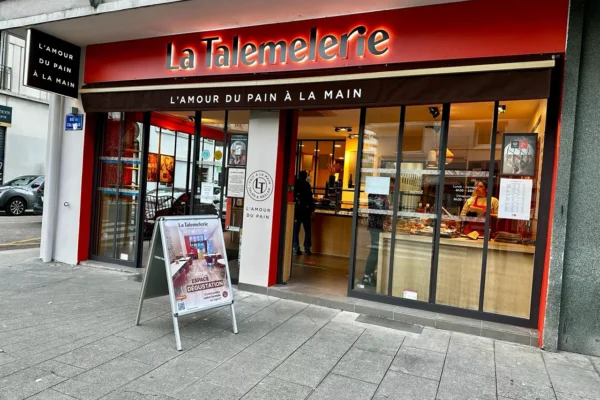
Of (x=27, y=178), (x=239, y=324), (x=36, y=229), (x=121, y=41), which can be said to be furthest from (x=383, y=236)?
(x=27, y=178)

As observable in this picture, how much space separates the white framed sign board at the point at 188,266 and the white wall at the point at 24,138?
21.1 m

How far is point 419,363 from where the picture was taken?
4145 mm

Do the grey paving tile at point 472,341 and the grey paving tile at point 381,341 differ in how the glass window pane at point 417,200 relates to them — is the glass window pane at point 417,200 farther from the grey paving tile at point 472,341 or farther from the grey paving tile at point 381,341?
the grey paving tile at point 381,341

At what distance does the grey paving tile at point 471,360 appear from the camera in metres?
4.05

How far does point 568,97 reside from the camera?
452cm

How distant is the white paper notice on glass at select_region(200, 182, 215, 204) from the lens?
6965 millimetres

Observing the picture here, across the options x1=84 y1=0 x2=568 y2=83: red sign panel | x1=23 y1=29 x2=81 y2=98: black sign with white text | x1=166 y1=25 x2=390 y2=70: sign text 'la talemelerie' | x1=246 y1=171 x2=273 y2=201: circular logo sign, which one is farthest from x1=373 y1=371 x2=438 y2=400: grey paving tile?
x1=23 y1=29 x2=81 y2=98: black sign with white text

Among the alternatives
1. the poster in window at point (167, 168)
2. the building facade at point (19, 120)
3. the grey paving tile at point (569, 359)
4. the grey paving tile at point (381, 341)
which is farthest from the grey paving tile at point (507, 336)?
the building facade at point (19, 120)

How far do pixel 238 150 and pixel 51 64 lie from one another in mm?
3566

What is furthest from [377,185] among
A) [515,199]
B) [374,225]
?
[515,199]

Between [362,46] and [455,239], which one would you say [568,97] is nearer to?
[455,239]

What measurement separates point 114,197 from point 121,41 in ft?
9.09

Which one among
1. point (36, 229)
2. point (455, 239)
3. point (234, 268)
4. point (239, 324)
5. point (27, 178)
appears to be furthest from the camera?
point (27, 178)

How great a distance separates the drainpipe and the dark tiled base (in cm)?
444
